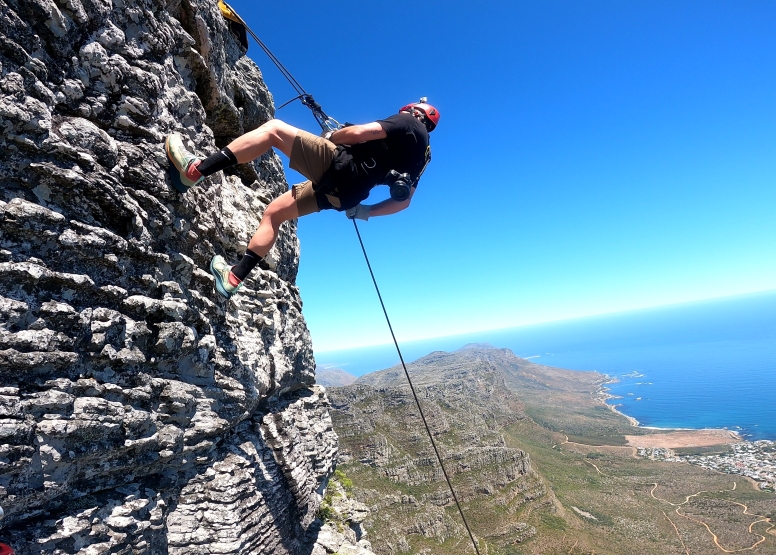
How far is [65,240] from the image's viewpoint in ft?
15.5

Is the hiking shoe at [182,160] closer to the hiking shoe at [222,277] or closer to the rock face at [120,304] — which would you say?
the rock face at [120,304]

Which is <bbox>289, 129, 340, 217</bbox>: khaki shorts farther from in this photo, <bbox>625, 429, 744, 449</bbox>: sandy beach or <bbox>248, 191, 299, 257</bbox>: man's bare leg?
<bbox>625, 429, 744, 449</bbox>: sandy beach

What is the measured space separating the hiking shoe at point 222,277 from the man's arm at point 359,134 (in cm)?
307

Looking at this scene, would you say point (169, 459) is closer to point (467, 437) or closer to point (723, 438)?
point (467, 437)

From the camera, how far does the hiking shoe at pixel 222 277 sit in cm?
683

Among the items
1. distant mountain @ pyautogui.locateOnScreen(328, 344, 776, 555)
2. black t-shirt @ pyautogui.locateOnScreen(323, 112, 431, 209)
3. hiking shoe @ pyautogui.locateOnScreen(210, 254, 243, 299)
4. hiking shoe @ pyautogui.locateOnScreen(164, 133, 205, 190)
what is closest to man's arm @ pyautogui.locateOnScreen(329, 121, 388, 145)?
black t-shirt @ pyautogui.locateOnScreen(323, 112, 431, 209)

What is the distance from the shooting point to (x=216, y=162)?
603 cm

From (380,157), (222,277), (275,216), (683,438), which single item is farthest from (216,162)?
(683,438)

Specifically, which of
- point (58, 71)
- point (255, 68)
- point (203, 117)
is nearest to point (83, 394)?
point (58, 71)

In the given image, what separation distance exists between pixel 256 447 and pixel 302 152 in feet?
21.2

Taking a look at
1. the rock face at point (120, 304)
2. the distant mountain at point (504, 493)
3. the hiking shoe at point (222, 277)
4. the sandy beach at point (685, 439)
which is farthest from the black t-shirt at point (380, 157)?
the sandy beach at point (685, 439)

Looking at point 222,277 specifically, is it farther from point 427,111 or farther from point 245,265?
point 427,111

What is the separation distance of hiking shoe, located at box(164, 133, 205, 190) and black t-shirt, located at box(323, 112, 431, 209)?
2121 millimetres

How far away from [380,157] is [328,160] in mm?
910
